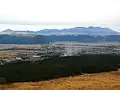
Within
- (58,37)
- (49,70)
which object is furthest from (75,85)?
(58,37)

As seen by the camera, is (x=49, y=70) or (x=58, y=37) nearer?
(x=49, y=70)

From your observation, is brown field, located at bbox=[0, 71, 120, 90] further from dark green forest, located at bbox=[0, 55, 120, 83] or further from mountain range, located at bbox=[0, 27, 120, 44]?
mountain range, located at bbox=[0, 27, 120, 44]

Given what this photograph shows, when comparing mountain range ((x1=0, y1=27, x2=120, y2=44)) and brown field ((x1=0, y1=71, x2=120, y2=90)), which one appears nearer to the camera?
brown field ((x1=0, y1=71, x2=120, y2=90))

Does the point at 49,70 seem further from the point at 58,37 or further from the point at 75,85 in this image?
the point at 58,37

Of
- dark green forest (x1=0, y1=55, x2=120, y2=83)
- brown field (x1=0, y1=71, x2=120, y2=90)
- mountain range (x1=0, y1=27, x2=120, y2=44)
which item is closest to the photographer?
brown field (x1=0, y1=71, x2=120, y2=90)

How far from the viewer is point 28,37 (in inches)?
2248

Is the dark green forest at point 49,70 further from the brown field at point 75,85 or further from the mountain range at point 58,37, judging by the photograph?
the mountain range at point 58,37

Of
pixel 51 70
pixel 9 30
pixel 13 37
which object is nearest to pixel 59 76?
pixel 51 70

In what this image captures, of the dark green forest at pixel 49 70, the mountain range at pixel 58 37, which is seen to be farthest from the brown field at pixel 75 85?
the mountain range at pixel 58 37

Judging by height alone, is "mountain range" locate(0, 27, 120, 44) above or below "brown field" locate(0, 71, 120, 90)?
below

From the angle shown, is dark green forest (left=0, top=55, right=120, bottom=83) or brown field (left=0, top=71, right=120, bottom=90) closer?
brown field (left=0, top=71, right=120, bottom=90)

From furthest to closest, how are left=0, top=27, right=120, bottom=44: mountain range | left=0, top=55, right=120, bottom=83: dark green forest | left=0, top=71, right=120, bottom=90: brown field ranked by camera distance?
left=0, top=27, right=120, bottom=44: mountain range → left=0, top=55, right=120, bottom=83: dark green forest → left=0, top=71, right=120, bottom=90: brown field

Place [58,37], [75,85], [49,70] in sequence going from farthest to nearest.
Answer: [58,37]
[49,70]
[75,85]

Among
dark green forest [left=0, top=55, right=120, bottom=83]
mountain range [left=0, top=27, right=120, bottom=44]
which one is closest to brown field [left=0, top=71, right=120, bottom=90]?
dark green forest [left=0, top=55, right=120, bottom=83]
